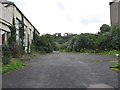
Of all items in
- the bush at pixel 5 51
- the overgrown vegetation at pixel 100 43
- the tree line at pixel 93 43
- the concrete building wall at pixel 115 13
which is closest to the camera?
the bush at pixel 5 51

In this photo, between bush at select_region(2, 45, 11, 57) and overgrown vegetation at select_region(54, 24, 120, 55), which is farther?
overgrown vegetation at select_region(54, 24, 120, 55)

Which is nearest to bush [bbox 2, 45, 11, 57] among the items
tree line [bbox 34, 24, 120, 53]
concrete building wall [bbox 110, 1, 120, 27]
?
tree line [bbox 34, 24, 120, 53]

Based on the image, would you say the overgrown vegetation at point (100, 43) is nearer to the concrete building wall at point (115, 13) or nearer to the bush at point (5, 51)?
the concrete building wall at point (115, 13)

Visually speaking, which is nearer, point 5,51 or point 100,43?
point 5,51

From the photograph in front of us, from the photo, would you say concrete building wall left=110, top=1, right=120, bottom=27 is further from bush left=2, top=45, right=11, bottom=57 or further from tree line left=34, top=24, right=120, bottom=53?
bush left=2, top=45, right=11, bottom=57

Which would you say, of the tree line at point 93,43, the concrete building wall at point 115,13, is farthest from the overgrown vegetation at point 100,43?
the concrete building wall at point 115,13

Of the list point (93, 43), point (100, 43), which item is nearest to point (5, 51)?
point (100, 43)

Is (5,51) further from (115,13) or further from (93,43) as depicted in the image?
(93,43)

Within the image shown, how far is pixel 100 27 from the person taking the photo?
70.1 meters

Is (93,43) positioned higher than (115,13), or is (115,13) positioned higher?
(115,13)

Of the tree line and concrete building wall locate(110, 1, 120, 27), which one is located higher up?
concrete building wall locate(110, 1, 120, 27)

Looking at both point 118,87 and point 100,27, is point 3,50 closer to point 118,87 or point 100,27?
point 118,87

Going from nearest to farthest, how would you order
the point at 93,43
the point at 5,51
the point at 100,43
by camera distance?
the point at 5,51
the point at 100,43
the point at 93,43

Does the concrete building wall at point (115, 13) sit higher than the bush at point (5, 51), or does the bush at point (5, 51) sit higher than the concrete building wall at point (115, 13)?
the concrete building wall at point (115, 13)
